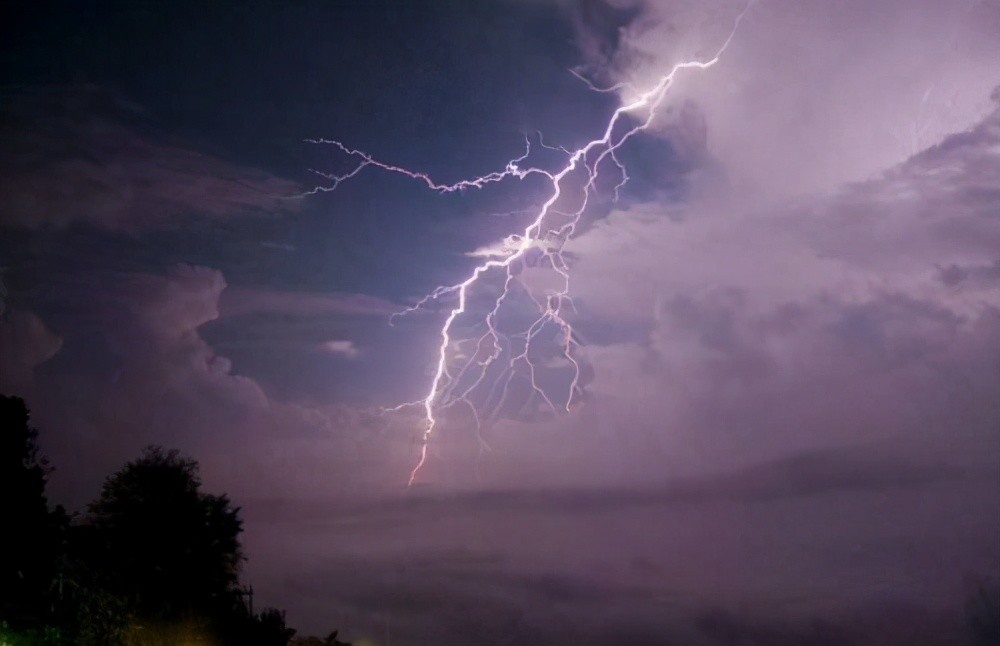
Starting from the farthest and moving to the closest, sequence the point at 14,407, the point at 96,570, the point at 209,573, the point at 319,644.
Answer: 1. the point at 14,407
2. the point at 319,644
3. the point at 209,573
4. the point at 96,570

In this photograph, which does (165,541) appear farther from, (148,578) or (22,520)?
(22,520)

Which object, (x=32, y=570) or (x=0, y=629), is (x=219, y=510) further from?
(x=32, y=570)

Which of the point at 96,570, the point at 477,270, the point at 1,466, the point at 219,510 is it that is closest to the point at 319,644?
the point at 219,510

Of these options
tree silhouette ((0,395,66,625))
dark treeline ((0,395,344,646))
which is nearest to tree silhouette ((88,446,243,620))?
dark treeline ((0,395,344,646))

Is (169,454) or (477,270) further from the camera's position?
(477,270)

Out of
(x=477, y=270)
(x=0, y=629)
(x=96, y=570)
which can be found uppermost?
(x=477, y=270)

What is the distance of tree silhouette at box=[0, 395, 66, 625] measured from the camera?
19.3 m

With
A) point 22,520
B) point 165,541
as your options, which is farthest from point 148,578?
point 22,520

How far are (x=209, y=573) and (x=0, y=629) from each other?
3884 millimetres

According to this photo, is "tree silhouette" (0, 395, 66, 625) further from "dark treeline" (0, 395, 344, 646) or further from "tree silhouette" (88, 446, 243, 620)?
"tree silhouette" (88, 446, 243, 620)

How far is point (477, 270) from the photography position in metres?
23.4

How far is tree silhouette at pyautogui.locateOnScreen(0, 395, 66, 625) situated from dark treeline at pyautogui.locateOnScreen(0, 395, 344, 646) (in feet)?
1.06

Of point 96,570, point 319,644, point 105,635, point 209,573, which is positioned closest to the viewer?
point 105,635

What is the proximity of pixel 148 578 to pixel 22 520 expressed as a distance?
274 inches
